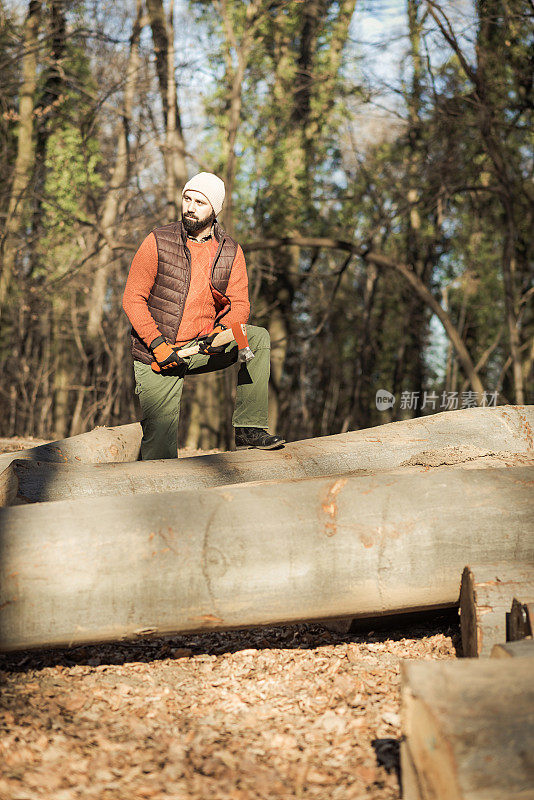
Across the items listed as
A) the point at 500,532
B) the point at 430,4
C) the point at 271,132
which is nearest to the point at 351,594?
the point at 500,532

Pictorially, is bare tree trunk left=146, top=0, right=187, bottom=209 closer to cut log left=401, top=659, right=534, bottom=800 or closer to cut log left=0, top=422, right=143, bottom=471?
cut log left=0, top=422, right=143, bottom=471

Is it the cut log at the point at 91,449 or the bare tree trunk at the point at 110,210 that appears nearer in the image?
the cut log at the point at 91,449

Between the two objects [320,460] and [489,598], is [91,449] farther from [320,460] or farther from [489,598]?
[489,598]

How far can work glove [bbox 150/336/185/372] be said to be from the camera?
187 inches

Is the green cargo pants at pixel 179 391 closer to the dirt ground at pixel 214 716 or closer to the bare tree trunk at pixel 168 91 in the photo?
the dirt ground at pixel 214 716

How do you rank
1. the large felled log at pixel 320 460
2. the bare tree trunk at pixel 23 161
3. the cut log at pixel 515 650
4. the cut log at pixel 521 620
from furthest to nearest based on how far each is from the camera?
the bare tree trunk at pixel 23 161
the large felled log at pixel 320 460
the cut log at pixel 521 620
the cut log at pixel 515 650

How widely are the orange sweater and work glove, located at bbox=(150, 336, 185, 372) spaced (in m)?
0.04

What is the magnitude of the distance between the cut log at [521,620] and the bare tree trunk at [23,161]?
1093 cm

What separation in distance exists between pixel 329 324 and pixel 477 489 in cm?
1659

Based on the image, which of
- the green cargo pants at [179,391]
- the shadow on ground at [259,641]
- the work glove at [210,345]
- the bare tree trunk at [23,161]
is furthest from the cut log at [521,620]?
the bare tree trunk at [23,161]

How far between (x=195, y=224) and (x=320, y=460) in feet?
5.62

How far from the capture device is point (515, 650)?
2.39m

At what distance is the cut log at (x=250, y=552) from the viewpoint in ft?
9.34

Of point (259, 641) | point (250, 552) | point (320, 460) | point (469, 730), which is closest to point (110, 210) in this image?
point (320, 460)
